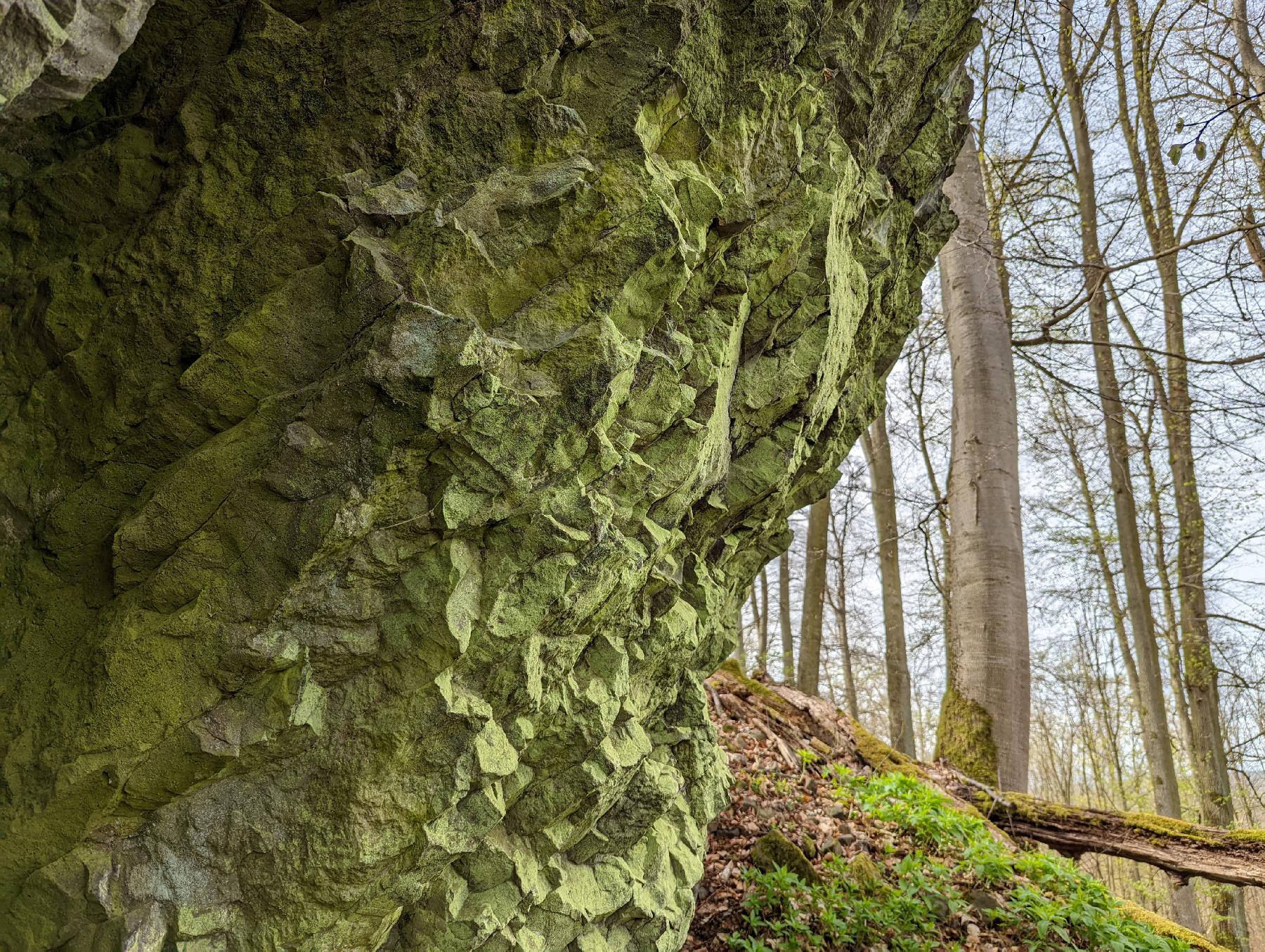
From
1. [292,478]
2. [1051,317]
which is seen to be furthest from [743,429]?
[1051,317]

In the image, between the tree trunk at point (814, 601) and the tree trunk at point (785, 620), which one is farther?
Result: the tree trunk at point (785, 620)

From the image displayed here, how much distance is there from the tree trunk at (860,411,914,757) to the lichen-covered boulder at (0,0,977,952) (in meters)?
6.34

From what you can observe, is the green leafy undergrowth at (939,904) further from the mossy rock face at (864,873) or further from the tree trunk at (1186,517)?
the tree trunk at (1186,517)

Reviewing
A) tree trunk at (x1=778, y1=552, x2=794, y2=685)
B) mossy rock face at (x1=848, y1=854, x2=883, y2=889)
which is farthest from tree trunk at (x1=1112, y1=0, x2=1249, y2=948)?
mossy rock face at (x1=848, y1=854, x2=883, y2=889)

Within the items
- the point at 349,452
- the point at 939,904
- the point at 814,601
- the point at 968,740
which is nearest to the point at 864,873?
the point at 939,904

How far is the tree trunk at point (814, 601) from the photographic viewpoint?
8891 millimetres

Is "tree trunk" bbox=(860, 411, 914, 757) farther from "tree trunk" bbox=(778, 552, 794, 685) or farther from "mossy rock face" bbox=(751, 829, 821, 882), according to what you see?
"mossy rock face" bbox=(751, 829, 821, 882)

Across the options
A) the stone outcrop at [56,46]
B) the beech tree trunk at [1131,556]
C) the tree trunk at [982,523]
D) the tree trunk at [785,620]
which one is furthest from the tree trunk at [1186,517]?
the stone outcrop at [56,46]

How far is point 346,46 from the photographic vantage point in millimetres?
2396

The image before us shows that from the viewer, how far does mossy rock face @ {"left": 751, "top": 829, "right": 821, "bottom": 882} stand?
438 centimetres

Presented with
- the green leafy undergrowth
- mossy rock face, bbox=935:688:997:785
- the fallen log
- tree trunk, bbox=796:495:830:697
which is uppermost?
tree trunk, bbox=796:495:830:697

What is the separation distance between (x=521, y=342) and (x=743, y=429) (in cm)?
161

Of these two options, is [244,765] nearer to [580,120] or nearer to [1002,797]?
[580,120]

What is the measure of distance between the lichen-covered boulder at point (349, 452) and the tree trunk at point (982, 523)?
4457mm
